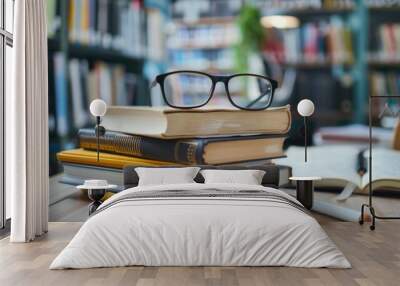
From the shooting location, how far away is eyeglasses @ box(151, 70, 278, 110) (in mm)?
3941

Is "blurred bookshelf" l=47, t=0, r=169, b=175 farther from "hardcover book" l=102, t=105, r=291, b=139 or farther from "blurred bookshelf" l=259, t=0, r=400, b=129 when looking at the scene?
"blurred bookshelf" l=259, t=0, r=400, b=129

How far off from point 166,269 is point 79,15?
2.06 m

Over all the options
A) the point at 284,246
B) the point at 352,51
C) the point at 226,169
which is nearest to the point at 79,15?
the point at 226,169

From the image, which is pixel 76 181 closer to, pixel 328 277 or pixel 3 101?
pixel 3 101

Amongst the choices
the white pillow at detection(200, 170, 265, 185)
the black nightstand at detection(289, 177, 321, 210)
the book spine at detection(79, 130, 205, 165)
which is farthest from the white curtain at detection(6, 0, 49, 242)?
the black nightstand at detection(289, 177, 321, 210)

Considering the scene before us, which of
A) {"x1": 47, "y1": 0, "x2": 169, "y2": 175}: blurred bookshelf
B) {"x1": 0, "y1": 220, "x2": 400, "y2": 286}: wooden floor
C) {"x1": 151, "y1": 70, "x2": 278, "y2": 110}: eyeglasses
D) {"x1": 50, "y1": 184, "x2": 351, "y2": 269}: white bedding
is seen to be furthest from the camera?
{"x1": 47, "y1": 0, "x2": 169, "y2": 175}: blurred bookshelf

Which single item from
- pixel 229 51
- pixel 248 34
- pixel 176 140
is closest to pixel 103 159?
pixel 176 140

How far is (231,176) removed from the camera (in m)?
3.74

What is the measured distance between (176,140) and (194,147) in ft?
0.36

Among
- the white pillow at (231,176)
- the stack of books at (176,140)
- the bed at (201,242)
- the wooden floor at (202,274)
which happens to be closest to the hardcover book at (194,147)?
the stack of books at (176,140)

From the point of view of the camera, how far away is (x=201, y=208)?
9.74 ft

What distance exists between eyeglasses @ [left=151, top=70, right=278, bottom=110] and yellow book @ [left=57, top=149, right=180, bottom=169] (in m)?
0.36

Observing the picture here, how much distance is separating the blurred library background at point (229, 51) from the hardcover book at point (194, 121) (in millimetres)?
142

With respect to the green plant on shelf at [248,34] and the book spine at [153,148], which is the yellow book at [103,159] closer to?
the book spine at [153,148]
